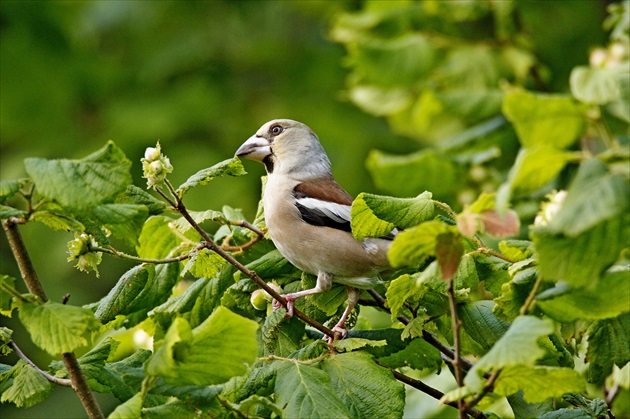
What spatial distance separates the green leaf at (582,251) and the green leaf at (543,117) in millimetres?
2112

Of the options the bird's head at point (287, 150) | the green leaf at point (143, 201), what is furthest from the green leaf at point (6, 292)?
the bird's head at point (287, 150)

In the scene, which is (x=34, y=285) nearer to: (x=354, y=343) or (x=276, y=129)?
(x=354, y=343)

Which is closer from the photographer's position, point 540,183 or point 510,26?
point 540,183

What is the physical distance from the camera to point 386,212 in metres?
2.70

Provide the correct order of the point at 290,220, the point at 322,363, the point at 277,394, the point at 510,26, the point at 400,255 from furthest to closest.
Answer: the point at 510,26
the point at 290,220
the point at 322,363
the point at 277,394
the point at 400,255

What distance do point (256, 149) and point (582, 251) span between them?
279 cm

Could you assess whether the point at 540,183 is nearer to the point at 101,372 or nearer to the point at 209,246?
the point at 209,246

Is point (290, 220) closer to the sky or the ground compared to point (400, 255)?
closer to the ground

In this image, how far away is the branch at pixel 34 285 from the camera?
2479 mm

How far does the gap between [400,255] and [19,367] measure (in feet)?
4.50

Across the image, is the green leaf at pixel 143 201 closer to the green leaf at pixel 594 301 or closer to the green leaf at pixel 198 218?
the green leaf at pixel 198 218

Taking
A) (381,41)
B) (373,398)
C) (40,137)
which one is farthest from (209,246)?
(40,137)

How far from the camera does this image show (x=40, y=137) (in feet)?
34.3

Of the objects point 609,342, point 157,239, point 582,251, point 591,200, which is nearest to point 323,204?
point 157,239
